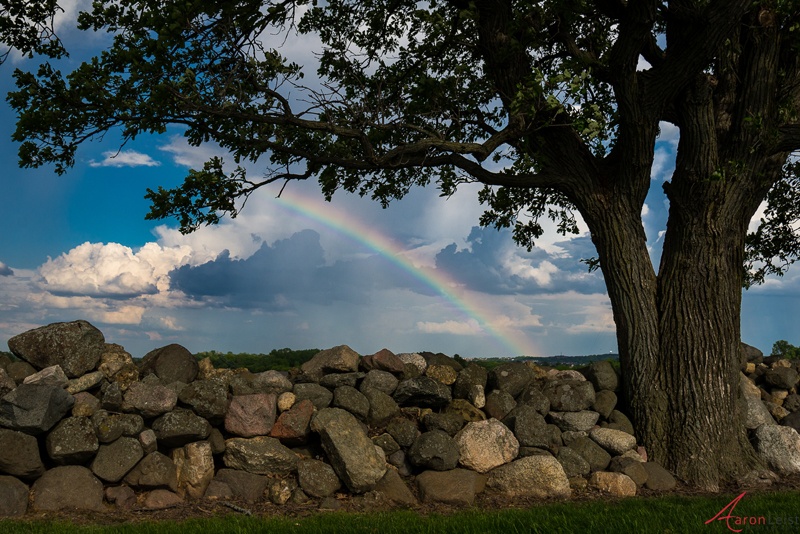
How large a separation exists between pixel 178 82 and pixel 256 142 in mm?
1715

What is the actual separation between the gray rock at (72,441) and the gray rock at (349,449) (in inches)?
119

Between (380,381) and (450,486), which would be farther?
(380,381)

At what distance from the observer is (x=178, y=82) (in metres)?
9.30

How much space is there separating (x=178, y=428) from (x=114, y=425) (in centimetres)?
84

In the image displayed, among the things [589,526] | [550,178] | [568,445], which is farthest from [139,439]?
[550,178]

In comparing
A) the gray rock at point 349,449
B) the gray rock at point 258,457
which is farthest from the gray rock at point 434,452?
the gray rock at point 258,457

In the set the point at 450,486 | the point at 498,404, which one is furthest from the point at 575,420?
the point at 450,486

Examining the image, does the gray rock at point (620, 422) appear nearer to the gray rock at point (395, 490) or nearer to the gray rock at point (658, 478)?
the gray rock at point (658, 478)

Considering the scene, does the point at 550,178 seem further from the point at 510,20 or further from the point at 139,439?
the point at 139,439

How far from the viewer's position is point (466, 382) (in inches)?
439

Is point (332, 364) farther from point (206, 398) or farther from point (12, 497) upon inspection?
point (12, 497)

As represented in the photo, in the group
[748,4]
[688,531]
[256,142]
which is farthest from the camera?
[256,142]

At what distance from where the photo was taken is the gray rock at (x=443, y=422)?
10367 mm

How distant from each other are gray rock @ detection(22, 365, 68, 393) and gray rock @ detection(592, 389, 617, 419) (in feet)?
28.7
